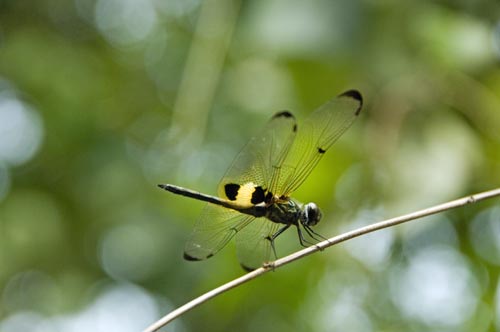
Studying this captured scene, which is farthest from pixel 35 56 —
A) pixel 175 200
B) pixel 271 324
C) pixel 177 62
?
pixel 271 324

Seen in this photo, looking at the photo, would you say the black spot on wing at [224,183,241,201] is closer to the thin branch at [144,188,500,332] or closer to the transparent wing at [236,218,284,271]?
the transparent wing at [236,218,284,271]

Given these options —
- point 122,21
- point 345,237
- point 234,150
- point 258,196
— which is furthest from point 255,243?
point 122,21

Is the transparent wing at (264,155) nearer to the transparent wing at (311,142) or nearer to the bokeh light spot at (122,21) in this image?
the transparent wing at (311,142)

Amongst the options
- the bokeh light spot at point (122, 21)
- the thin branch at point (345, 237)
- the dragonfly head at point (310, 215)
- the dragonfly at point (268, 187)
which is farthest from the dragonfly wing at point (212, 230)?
the bokeh light spot at point (122, 21)

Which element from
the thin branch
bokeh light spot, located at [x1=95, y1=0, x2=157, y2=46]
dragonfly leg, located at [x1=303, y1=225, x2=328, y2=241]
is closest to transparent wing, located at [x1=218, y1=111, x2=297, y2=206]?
dragonfly leg, located at [x1=303, y1=225, x2=328, y2=241]

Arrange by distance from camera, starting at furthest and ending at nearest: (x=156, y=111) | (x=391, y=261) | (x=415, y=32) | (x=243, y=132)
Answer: (x=156, y=111) → (x=243, y=132) → (x=391, y=261) → (x=415, y=32)

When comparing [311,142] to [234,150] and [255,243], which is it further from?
[234,150]

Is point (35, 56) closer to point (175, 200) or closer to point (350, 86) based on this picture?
point (175, 200)
